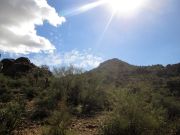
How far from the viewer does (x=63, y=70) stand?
2606 cm

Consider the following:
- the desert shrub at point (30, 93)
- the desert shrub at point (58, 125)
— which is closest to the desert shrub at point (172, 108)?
the desert shrub at point (58, 125)

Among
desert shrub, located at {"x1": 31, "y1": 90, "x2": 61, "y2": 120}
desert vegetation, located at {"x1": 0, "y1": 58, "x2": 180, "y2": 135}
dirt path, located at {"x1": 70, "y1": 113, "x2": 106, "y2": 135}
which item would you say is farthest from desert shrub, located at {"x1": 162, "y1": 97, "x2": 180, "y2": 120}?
desert shrub, located at {"x1": 31, "y1": 90, "x2": 61, "y2": 120}

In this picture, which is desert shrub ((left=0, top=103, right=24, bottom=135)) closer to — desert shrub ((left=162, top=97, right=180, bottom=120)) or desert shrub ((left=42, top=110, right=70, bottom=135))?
desert shrub ((left=42, top=110, right=70, bottom=135))

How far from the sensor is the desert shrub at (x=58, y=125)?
11.5 m

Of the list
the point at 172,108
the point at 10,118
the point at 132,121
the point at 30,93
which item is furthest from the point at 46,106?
the point at 30,93

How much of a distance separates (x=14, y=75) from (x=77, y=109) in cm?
2424

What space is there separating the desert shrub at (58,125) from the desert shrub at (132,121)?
1.64 m

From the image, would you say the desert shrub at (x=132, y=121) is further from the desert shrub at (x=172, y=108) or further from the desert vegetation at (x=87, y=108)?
the desert shrub at (x=172, y=108)

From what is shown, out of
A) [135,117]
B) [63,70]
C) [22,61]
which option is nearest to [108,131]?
[135,117]

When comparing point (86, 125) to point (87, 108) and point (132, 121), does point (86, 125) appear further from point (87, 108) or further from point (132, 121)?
point (87, 108)

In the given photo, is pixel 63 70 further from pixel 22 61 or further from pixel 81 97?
pixel 22 61

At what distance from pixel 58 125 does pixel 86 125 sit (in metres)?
3.20

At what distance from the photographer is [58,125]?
12.0 meters

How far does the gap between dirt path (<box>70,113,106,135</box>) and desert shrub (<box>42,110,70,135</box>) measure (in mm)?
673
